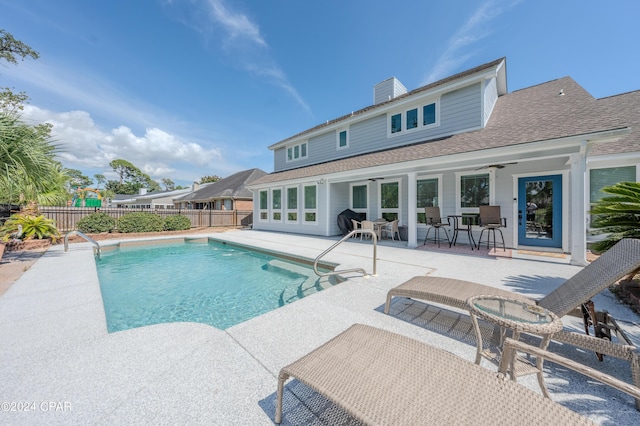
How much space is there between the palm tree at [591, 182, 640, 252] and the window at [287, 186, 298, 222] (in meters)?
10.6

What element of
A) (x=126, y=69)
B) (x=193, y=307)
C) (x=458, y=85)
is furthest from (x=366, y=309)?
(x=126, y=69)

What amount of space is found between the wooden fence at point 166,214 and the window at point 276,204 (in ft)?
21.4

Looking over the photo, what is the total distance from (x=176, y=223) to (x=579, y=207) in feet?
55.7

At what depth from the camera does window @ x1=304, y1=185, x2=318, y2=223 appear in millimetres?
11898

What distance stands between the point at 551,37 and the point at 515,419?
1243 cm

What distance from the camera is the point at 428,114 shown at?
32.1ft

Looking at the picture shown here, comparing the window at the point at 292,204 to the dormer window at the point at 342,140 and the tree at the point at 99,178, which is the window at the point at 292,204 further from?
the tree at the point at 99,178

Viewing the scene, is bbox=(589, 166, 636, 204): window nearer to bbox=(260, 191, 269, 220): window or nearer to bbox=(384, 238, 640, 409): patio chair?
bbox=(384, 238, 640, 409): patio chair

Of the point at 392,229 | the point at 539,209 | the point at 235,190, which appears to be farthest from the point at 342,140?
the point at 235,190

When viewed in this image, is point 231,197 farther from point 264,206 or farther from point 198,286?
point 198,286

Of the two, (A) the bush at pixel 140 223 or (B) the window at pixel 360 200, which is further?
(A) the bush at pixel 140 223

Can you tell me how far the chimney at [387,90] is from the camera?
40.6 feet

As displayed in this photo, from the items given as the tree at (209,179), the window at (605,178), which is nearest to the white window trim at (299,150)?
the window at (605,178)

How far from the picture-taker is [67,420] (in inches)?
62.0
